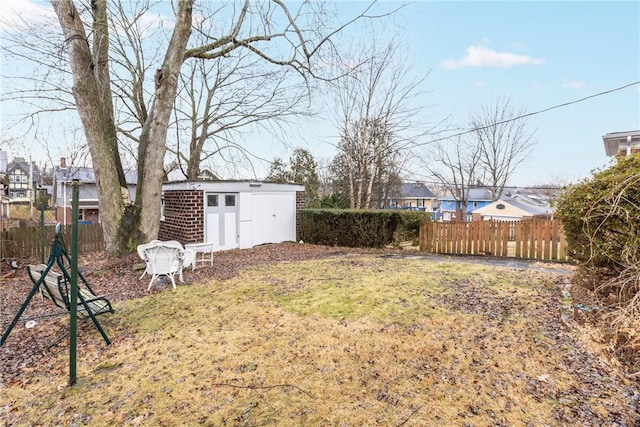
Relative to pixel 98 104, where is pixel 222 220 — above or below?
below

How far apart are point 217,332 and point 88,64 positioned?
6355mm

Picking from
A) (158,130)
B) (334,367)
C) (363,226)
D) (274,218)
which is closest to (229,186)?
(274,218)

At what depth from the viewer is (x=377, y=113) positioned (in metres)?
17.9

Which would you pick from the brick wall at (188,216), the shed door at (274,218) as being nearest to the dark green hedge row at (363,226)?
the shed door at (274,218)

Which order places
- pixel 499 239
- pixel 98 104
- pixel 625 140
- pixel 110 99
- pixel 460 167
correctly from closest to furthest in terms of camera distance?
1. pixel 98 104
2. pixel 110 99
3. pixel 499 239
4. pixel 625 140
5. pixel 460 167

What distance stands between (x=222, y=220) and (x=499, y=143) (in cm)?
2898

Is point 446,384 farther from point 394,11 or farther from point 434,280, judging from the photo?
point 394,11

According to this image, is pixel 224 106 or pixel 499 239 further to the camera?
pixel 224 106

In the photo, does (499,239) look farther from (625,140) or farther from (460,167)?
(460,167)

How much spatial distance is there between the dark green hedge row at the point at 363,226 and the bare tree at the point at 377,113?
20.0 feet

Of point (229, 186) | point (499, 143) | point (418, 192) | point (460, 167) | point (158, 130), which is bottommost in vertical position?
point (229, 186)

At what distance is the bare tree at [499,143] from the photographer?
92.0ft

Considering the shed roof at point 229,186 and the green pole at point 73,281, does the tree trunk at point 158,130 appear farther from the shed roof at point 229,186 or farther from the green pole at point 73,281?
the green pole at point 73,281

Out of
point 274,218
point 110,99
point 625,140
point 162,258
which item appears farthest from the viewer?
point 274,218
